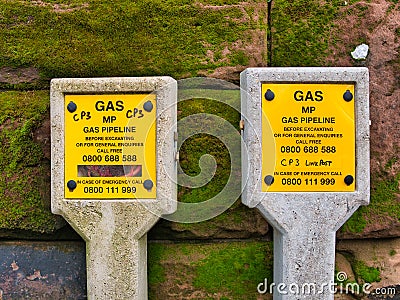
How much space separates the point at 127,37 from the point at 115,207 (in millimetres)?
662

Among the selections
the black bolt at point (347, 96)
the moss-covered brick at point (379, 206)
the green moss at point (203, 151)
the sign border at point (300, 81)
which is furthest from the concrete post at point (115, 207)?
the moss-covered brick at point (379, 206)

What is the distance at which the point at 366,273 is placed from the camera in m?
1.95

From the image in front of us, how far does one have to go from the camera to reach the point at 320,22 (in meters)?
1.93

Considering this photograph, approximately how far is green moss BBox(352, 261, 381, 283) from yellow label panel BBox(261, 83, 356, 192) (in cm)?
41

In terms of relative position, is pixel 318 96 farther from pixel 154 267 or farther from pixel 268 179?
pixel 154 267

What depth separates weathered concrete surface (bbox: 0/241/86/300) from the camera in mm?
1943

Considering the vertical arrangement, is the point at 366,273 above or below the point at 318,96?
below

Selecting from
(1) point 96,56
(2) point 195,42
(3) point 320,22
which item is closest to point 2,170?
(1) point 96,56

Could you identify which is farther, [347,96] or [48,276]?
[48,276]


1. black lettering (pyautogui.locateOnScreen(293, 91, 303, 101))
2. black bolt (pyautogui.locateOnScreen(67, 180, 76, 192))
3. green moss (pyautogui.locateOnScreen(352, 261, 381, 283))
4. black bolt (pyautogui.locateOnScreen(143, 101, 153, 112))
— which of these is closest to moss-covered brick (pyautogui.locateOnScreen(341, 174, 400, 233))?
green moss (pyautogui.locateOnScreen(352, 261, 381, 283))

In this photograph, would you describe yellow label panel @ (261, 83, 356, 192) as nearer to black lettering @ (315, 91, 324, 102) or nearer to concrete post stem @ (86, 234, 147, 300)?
black lettering @ (315, 91, 324, 102)

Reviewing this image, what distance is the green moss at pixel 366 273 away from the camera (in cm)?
195

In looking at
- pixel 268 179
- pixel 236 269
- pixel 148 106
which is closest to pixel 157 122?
pixel 148 106

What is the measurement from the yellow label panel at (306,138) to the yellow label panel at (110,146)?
414 mm
